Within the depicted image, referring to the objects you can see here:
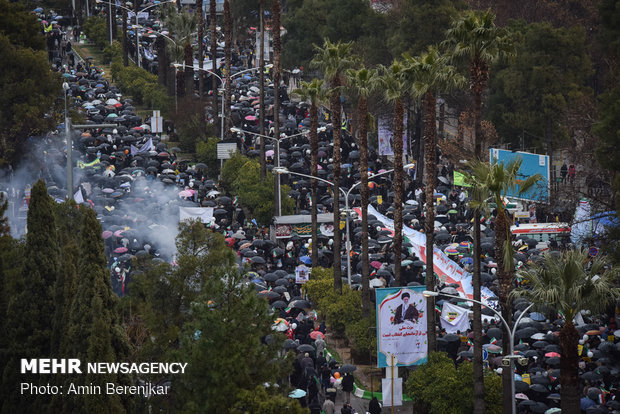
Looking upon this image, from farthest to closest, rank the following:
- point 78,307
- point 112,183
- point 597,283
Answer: point 112,183 → point 597,283 → point 78,307

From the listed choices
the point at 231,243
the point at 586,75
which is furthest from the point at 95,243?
the point at 586,75

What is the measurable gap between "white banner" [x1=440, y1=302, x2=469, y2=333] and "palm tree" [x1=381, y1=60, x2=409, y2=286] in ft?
6.83

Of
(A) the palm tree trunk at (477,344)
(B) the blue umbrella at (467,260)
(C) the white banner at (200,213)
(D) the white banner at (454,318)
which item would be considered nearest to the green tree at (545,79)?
(B) the blue umbrella at (467,260)

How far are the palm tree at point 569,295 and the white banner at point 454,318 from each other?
355 inches

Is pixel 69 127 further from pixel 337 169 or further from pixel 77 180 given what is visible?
pixel 77 180

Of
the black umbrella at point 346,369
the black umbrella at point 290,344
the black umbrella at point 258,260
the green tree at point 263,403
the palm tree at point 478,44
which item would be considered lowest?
the black umbrella at point 346,369

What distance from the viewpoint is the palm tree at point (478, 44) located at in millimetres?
38500

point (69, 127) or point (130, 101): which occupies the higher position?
point (130, 101)

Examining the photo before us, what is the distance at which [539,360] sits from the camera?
40250mm

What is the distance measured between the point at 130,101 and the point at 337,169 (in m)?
34.3

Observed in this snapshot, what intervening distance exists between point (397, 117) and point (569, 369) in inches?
506

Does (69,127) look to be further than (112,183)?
No

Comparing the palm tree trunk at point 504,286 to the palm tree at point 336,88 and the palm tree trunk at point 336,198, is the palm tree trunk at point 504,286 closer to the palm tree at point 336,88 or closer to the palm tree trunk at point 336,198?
the palm tree trunk at point 336,198

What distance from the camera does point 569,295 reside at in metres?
33.7
